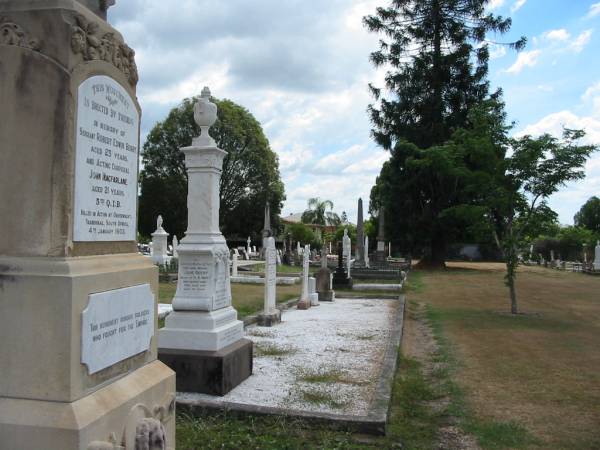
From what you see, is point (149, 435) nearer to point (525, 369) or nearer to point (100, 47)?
point (100, 47)

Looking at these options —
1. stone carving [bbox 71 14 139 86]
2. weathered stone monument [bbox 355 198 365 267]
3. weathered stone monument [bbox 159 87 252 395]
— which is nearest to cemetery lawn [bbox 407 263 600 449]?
weathered stone monument [bbox 159 87 252 395]

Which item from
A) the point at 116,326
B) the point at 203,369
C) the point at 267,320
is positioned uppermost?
the point at 116,326

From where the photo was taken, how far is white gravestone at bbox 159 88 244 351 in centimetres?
620

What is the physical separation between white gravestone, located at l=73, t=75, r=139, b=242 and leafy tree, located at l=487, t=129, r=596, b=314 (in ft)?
36.7

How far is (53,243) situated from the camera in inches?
99.7

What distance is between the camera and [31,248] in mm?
2535

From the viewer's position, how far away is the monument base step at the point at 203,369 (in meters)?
5.70

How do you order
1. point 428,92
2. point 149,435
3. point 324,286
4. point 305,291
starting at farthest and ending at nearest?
point 428,92 → point 324,286 → point 305,291 → point 149,435

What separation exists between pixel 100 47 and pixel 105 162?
605mm

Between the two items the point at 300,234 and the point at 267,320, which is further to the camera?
the point at 300,234

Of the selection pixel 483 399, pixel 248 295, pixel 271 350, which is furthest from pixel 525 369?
pixel 248 295

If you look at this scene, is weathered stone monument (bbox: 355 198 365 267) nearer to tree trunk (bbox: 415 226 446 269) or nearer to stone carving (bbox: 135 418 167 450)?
tree trunk (bbox: 415 226 446 269)

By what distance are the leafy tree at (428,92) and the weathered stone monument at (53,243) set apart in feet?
95.5

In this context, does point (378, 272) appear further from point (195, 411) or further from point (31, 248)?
point (31, 248)
